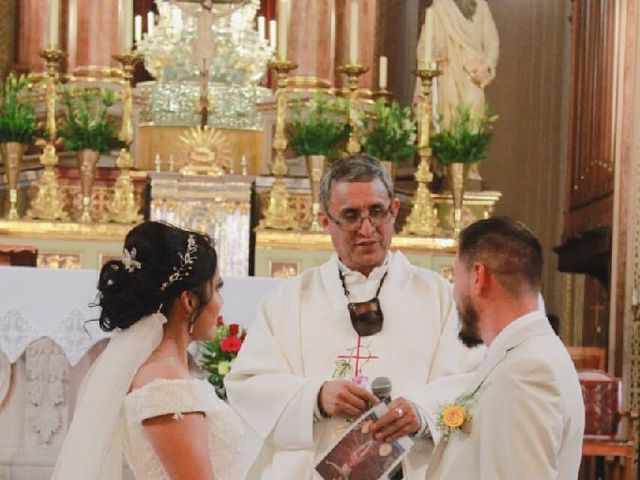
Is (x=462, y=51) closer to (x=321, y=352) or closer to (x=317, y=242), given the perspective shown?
(x=317, y=242)

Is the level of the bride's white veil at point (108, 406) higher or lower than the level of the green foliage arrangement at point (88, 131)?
lower

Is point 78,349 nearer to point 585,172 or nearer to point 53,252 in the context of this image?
point 53,252

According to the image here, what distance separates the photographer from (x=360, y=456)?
4.00 metres

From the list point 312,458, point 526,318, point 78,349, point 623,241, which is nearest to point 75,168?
point 78,349

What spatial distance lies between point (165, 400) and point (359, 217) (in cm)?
128

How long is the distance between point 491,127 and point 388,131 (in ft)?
14.6

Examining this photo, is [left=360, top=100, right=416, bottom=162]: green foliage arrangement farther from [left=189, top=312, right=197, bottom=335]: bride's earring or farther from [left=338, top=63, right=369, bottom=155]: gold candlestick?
[left=189, top=312, right=197, bottom=335]: bride's earring

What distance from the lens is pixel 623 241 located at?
415 inches

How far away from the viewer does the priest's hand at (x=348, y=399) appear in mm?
4070

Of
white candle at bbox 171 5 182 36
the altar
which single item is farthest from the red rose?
white candle at bbox 171 5 182 36

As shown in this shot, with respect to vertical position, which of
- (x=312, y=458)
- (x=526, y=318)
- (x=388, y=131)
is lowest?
(x=312, y=458)

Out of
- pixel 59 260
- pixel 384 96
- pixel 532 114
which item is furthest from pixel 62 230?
pixel 532 114

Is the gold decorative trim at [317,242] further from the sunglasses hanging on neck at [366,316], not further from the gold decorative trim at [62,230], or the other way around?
the sunglasses hanging on neck at [366,316]

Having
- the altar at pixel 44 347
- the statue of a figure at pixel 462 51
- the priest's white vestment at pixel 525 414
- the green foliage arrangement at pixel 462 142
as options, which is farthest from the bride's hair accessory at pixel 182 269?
the statue of a figure at pixel 462 51
